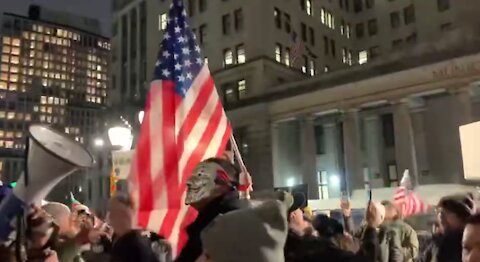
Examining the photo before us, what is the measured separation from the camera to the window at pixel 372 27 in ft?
206

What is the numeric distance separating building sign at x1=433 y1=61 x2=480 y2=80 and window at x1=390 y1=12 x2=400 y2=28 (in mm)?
24758

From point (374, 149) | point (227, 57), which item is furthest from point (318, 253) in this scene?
point (227, 57)

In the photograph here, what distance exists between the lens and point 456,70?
1387 inches

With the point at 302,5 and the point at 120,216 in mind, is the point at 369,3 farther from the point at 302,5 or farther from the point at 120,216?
the point at 120,216

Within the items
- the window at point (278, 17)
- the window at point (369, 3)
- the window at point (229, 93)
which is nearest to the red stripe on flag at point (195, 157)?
the window at point (229, 93)

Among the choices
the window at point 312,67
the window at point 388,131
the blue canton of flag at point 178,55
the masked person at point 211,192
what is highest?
the window at point 312,67

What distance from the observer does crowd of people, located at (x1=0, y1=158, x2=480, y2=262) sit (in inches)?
92.7

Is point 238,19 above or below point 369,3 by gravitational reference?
below

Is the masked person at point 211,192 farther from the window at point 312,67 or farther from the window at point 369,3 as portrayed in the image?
the window at point 369,3

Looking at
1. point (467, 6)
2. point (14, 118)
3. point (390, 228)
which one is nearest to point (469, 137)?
point (390, 228)

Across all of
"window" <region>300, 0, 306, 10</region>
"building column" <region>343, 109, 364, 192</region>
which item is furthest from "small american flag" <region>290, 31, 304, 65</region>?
"building column" <region>343, 109, 364, 192</region>

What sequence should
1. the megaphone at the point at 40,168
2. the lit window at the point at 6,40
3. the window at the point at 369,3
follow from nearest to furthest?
the megaphone at the point at 40,168 < the window at the point at 369,3 < the lit window at the point at 6,40

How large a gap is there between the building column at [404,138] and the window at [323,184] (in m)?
11.2

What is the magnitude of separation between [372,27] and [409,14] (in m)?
6.11
